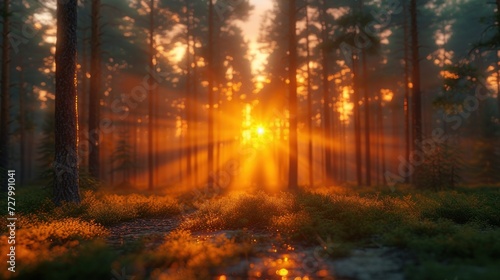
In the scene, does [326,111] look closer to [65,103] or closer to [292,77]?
[292,77]

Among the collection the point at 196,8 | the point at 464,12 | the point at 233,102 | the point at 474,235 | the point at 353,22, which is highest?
the point at 464,12

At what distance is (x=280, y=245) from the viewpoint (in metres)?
6.39

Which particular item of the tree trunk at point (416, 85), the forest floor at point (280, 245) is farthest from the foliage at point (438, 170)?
the forest floor at point (280, 245)

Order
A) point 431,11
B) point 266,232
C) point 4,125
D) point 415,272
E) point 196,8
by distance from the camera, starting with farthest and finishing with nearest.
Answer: point 431,11 < point 196,8 < point 4,125 < point 266,232 < point 415,272

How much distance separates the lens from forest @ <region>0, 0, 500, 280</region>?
5125mm

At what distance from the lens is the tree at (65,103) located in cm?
996

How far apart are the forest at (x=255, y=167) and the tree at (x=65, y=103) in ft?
0.13

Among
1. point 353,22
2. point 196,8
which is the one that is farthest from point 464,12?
point 196,8

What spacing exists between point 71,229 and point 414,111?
16.7 meters

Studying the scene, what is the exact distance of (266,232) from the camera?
24.8ft

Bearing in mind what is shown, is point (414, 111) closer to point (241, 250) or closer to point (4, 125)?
point (241, 250)

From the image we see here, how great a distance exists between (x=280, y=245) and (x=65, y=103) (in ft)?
26.2

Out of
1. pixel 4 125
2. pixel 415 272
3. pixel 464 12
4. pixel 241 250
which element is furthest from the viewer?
pixel 464 12

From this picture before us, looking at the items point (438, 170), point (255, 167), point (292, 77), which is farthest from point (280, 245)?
point (255, 167)
